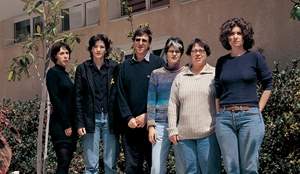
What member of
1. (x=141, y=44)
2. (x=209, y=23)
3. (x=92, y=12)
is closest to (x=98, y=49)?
(x=141, y=44)

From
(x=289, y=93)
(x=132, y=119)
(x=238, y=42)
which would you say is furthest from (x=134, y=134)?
(x=289, y=93)

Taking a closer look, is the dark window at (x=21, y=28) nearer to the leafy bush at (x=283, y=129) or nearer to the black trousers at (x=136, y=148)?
the leafy bush at (x=283, y=129)

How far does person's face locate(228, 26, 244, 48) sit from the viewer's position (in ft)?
18.8

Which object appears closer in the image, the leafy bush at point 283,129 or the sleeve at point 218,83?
the sleeve at point 218,83

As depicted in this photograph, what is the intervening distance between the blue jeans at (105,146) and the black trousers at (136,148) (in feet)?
0.77

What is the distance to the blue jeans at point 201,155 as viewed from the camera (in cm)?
588

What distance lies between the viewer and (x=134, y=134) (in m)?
6.50

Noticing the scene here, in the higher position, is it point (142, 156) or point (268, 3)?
point (268, 3)

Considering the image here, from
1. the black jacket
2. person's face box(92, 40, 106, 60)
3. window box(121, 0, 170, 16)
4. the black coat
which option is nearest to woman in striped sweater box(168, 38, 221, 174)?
the black jacket

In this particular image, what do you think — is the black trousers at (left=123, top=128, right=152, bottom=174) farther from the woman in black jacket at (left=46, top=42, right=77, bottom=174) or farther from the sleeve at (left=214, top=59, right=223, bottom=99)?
the sleeve at (left=214, top=59, right=223, bottom=99)

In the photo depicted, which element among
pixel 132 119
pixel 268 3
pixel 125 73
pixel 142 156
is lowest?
pixel 142 156

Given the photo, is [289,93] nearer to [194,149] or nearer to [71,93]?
[194,149]

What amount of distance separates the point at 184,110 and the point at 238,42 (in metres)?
0.88

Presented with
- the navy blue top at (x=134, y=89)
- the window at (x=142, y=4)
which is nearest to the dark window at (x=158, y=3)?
the window at (x=142, y=4)
